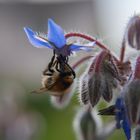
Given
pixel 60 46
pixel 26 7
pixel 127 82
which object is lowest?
pixel 127 82

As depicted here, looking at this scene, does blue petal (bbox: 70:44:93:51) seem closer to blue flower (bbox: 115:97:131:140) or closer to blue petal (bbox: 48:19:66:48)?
blue petal (bbox: 48:19:66:48)

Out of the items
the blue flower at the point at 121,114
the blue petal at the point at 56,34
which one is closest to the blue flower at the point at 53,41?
the blue petal at the point at 56,34

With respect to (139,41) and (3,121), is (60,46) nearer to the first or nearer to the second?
(139,41)

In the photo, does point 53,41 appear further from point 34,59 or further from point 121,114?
point 34,59

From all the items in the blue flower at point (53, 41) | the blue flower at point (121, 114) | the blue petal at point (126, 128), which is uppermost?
the blue flower at point (53, 41)

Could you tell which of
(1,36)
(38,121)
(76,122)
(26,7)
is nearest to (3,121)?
(38,121)

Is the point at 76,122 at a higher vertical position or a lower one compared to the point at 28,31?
lower

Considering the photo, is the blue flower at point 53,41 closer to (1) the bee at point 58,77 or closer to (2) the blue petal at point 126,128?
(1) the bee at point 58,77
